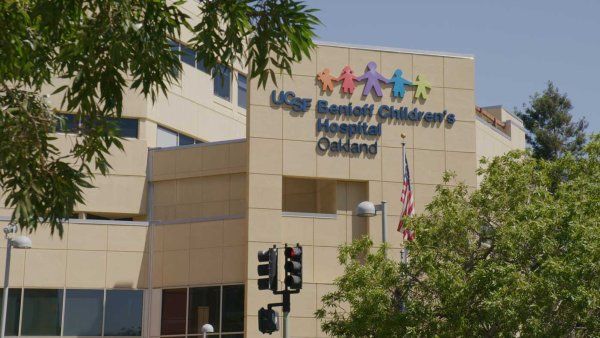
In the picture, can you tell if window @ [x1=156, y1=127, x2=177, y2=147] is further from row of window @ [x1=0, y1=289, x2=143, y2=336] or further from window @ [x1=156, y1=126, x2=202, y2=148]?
row of window @ [x1=0, y1=289, x2=143, y2=336]

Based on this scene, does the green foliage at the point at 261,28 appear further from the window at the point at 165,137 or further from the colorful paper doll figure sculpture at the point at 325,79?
the window at the point at 165,137

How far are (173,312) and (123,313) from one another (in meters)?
1.91

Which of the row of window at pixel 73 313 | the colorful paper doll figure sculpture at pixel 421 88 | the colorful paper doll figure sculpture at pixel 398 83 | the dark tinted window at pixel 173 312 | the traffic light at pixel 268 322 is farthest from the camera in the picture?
the colorful paper doll figure sculpture at pixel 421 88

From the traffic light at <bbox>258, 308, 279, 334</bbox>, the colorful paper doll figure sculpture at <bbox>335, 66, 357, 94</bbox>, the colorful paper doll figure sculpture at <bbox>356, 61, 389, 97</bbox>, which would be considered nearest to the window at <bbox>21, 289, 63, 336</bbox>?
the colorful paper doll figure sculpture at <bbox>335, 66, 357, 94</bbox>

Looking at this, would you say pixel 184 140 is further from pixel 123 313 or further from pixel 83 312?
pixel 83 312

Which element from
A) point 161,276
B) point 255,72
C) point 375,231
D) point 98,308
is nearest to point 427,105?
point 375,231

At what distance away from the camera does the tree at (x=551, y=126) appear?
84000 millimetres

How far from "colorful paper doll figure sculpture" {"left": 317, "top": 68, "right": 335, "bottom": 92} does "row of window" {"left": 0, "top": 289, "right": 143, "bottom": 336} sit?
10875 mm

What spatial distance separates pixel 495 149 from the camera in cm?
5078

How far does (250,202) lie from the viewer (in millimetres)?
41000

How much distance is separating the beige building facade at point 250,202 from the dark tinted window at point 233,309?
0.05 metres

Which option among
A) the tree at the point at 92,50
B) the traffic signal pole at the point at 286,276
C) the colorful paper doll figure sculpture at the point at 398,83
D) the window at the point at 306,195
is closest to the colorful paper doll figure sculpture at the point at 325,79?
the colorful paper doll figure sculpture at the point at 398,83

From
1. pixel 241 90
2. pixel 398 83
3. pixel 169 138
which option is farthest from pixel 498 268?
pixel 241 90

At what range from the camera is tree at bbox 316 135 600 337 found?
27312mm
